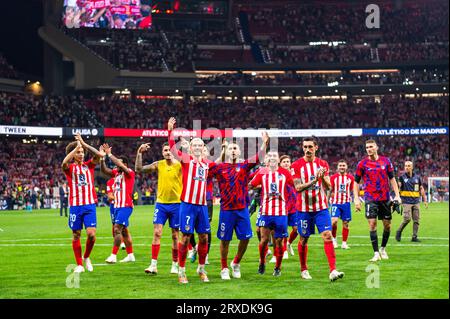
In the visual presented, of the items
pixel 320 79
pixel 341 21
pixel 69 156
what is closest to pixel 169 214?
pixel 69 156

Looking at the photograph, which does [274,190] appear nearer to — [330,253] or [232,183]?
[232,183]

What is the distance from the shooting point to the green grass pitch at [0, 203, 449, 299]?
1230 centimetres

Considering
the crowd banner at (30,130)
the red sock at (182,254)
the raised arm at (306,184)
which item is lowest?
the red sock at (182,254)

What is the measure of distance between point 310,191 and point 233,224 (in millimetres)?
1614

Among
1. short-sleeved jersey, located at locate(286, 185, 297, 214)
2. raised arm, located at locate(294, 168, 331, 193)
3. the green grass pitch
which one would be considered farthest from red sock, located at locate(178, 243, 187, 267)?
short-sleeved jersey, located at locate(286, 185, 297, 214)

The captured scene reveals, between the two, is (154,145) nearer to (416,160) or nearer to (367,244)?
(416,160)

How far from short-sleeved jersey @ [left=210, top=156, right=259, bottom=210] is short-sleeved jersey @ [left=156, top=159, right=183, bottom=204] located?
1.67 m

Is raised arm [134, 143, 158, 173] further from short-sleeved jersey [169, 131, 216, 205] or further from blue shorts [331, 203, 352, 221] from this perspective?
blue shorts [331, 203, 352, 221]

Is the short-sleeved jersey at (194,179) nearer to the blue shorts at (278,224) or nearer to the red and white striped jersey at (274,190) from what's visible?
the red and white striped jersey at (274,190)

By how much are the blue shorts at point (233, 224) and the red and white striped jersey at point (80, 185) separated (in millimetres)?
2910

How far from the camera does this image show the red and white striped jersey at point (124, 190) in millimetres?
17609

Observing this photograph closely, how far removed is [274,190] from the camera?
15078 millimetres

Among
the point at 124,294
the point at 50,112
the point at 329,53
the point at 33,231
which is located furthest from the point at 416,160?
the point at 124,294

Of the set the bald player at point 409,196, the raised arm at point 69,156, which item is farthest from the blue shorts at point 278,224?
the bald player at point 409,196
